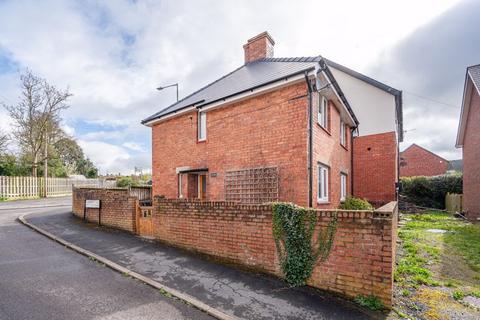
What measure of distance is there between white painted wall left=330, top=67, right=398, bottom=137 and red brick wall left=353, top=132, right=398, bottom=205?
1.54 ft

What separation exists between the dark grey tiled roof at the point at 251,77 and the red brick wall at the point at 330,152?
128 cm

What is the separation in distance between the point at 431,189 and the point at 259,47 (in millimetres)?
17334

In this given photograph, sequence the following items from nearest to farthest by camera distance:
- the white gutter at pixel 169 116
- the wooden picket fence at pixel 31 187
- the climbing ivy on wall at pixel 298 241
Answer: the climbing ivy on wall at pixel 298 241, the white gutter at pixel 169 116, the wooden picket fence at pixel 31 187

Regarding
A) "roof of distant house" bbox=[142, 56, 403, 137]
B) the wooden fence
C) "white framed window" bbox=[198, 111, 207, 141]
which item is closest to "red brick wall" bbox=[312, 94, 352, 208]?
"roof of distant house" bbox=[142, 56, 403, 137]

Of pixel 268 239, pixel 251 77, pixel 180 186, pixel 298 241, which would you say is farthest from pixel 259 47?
pixel 298 241

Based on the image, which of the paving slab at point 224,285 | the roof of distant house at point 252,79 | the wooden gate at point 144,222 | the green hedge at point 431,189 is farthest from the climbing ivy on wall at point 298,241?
the green hedge at point 431,189

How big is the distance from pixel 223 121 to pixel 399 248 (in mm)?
6865

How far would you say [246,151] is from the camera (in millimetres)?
8680

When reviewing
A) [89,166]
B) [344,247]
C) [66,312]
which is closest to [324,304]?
[344,247]

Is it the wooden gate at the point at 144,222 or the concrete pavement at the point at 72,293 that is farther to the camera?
the wooden gate at the point at 144,222

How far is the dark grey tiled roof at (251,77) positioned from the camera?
8.26m

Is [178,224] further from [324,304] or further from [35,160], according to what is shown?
[35,160]

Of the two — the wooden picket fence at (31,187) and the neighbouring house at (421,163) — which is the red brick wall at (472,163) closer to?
the neighbouring house at (421,163)

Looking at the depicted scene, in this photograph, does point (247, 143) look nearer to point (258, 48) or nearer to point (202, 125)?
point (202, 125)
